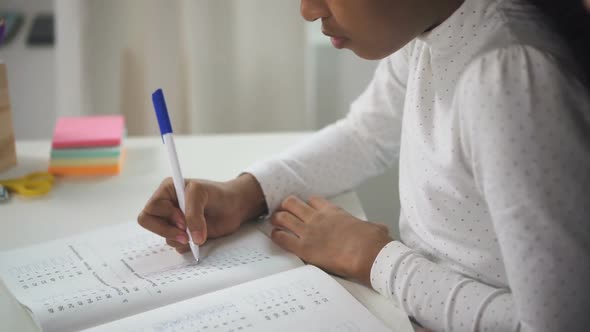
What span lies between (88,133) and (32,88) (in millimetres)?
651

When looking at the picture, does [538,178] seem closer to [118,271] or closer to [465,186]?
[465,186]

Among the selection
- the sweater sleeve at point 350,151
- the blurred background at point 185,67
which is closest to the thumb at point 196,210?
the sweater sleeve at point 350,151

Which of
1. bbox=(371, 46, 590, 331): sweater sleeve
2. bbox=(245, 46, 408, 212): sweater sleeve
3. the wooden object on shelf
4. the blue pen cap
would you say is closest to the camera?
bbox=(371, 46, 590, 331): sweater sleeve

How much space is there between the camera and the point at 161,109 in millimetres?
753

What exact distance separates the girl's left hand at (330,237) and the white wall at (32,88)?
98 cm

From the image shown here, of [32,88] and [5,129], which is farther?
[32,88]

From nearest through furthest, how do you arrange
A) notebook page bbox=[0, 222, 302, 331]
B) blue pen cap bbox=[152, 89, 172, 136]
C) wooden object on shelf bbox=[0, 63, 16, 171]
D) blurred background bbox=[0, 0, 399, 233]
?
notebook page bbox=[0, 222, 302, 331], blue pen cap bbox=[152, 89, 172, 136], wooden object on shelf bbox=[0, 63, 16, 171], blurred background bbox=[0, 0, 399, 233]

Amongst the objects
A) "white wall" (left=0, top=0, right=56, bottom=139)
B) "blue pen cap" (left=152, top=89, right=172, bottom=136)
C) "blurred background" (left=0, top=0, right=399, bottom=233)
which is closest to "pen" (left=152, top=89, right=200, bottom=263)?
"blue pen cap" (left=152, top=89, right=172, bottom=136)

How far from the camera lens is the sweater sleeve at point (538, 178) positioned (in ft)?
1.77

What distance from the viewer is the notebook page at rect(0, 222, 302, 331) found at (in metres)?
0.65

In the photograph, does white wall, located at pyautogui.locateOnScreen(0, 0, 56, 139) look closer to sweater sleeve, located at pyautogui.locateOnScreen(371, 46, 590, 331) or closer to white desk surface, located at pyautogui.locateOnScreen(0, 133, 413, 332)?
white desk surface, located at pyautogui.locateOnScreen(0, 133, 413, 332)

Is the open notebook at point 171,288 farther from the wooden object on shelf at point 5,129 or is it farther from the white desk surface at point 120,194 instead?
the wooden object on shelf at point 5,129

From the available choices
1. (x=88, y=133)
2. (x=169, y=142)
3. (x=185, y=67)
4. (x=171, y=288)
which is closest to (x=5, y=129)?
(x=88, y=133)

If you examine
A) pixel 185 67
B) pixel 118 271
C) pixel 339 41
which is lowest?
pixel 118 271
